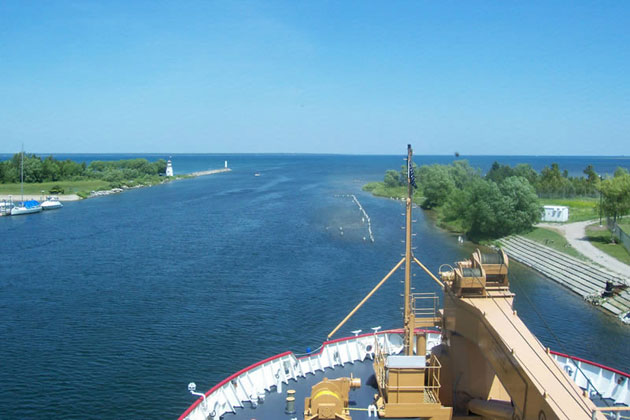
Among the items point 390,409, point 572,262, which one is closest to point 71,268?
point 390,409

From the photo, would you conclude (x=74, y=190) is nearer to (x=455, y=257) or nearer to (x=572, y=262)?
(x=455, y=257)

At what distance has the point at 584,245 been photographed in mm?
52094

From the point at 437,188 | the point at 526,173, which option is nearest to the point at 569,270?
the point at 437,188

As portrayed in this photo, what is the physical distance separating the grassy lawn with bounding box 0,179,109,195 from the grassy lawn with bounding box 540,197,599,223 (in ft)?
329

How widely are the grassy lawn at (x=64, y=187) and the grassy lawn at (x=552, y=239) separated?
325 ft

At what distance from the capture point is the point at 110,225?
7294 cm

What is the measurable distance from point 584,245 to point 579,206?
101 ft

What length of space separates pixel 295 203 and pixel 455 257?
51214 millimetres

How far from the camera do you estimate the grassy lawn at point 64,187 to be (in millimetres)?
116500

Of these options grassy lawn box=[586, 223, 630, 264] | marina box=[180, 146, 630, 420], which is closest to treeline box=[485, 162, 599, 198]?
grassy lawn box=[586, 223, 630, 264]

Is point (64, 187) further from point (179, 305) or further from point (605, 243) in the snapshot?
point (605, 243)

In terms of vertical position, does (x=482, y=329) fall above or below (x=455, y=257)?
above

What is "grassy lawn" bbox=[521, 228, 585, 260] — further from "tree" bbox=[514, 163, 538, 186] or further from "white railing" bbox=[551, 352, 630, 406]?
"tree" bbox=[514, 163, 538, 186]

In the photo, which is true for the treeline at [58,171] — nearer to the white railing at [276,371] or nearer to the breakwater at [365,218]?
the breakwater at [365,218]
